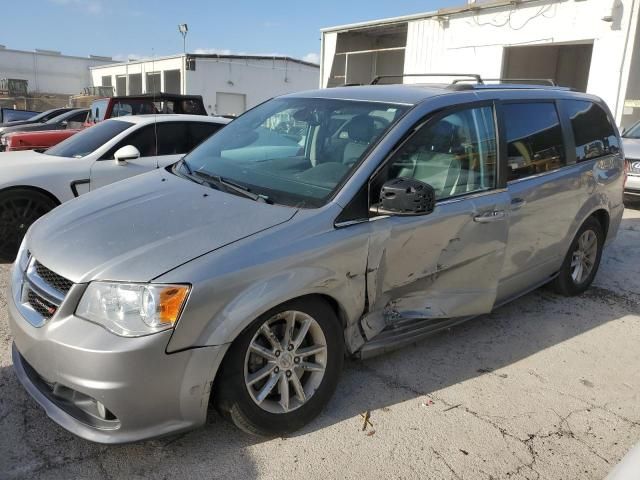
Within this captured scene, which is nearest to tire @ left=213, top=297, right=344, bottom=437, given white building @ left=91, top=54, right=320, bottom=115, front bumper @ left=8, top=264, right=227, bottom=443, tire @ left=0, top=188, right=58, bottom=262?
front bumper @ left=8, top=264, right=227, bottom=443

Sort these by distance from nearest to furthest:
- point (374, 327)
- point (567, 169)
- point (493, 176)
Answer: point (374, 327) → point (493, 176) → point (567, 169)

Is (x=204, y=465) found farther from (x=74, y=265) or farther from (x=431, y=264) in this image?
(x=431, y=264)

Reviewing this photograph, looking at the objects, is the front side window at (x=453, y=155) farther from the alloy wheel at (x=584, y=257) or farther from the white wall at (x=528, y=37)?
the white wall at (x=528, y=37)

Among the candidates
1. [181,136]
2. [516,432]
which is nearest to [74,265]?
[516,432]

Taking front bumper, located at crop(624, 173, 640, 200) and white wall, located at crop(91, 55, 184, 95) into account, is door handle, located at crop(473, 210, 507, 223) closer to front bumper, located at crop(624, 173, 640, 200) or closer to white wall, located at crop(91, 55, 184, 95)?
front bumper, located at crop(624, 173, 640, 200)

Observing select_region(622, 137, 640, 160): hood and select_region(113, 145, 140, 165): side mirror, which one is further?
select_region(622, 137, 640, 160): hood

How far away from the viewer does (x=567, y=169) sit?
4.16 m

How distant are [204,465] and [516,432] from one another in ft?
5.37

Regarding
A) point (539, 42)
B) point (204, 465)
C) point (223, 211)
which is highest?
point (539, 42)

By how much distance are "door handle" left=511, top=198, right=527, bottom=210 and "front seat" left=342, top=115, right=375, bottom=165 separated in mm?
1153

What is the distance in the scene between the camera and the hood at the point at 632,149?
8812 millimetres

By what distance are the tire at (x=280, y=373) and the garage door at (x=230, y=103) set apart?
32201mm

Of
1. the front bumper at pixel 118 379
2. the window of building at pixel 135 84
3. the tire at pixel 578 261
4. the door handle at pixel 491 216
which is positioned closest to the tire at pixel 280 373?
the front bumper at pixel 118 379

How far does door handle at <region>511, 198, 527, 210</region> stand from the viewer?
3.61 meters
